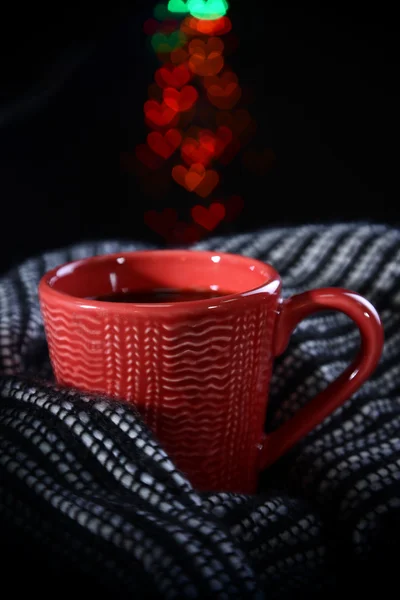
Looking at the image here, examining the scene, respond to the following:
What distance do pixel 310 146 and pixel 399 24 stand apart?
0.20m

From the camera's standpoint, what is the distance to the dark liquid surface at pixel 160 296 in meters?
0.35

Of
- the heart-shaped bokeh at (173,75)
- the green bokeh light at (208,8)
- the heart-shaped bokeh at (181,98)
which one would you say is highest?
the green bokeh light at (208,8)

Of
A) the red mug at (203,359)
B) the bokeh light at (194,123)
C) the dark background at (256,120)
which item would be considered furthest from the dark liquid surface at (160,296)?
the bokeh light at (194,123)

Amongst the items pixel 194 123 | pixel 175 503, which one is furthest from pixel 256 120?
pixel 175 503

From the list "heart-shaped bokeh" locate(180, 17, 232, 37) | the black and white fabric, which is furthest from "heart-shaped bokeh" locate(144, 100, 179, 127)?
the black and white fabric

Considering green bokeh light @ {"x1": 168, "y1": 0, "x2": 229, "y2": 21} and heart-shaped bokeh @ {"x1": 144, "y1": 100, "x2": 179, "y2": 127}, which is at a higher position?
green bokeh light @ {"x1": 168, "y1": 0, "x2": 229, "y2": 21}

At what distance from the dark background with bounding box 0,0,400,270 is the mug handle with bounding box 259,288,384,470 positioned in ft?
1.53

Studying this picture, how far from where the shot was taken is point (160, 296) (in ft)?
1.17

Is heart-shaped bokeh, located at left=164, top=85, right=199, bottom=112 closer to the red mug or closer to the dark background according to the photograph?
the dark background

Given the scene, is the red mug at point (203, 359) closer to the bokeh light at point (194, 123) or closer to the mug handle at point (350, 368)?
the mug handle at point (350, 368)

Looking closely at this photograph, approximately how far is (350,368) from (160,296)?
10 cm

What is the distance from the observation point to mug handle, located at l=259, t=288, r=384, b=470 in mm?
307

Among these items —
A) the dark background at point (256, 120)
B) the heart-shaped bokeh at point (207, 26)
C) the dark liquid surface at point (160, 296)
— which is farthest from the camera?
the heart-shaped bokeh at point (207, 26)

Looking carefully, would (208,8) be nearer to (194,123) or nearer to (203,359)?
(194,123)
